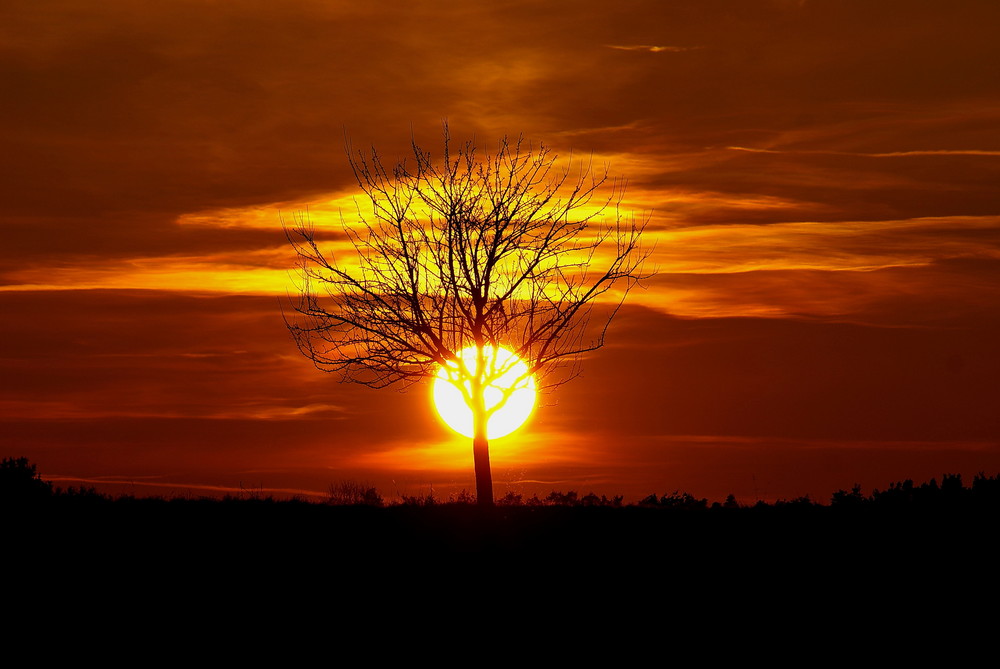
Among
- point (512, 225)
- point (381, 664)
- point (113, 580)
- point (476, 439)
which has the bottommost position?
point (381, 664)

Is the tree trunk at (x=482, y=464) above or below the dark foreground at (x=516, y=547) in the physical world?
above

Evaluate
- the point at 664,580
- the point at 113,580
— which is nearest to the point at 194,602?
the point at 113,580

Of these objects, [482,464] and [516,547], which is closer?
[516,547]

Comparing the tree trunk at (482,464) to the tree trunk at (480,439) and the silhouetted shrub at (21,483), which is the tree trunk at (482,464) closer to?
the tree trunk at (480,439)

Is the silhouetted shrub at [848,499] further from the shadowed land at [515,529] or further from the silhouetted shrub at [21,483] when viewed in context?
the silhouetted shrub at [21,483]

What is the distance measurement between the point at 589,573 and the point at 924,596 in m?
5.57

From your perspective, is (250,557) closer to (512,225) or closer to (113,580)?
(113,580)

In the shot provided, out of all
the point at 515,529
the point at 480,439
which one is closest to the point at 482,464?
the point at 480,439

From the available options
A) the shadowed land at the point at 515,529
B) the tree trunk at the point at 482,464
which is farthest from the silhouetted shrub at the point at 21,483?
the tree trunk at the point at 482,464

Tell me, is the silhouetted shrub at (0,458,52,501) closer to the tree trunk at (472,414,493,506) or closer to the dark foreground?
the dark foreground

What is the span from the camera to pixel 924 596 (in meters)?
18.8

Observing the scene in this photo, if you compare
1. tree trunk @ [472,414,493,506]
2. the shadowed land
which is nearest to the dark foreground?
the shadowed land

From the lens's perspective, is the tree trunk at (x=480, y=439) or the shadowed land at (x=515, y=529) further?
the tree trunk at (x=480, y=439)

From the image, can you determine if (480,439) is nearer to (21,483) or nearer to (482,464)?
(482,464)
